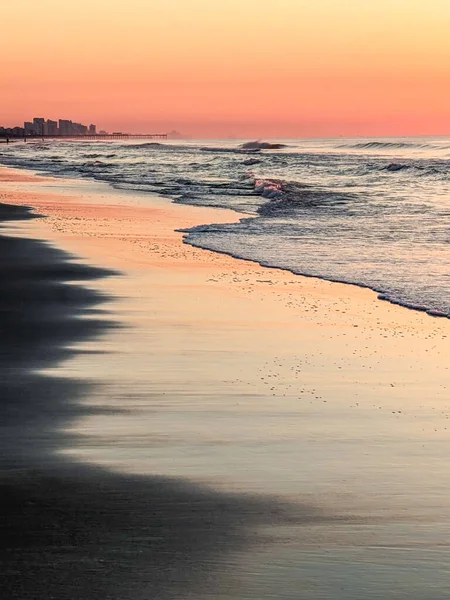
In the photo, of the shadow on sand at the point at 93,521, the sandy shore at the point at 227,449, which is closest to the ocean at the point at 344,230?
the sandy shore at the point at 227,449

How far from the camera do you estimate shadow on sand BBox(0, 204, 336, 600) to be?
4102mm

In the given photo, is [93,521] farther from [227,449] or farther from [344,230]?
[344,230]

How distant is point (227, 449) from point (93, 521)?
4.56 feet

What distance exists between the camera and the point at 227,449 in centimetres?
601

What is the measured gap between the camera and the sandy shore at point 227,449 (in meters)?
4.26

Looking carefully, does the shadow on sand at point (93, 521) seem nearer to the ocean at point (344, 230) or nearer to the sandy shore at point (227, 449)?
the sandy shore at point (227, 449)

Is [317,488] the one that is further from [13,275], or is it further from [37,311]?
[13,275]

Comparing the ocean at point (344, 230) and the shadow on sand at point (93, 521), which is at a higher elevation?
the shadow on sand at point (93, 521)

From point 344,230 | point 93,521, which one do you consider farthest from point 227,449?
point 344,230

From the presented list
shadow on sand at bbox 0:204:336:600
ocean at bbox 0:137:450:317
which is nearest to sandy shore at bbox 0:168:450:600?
shadow on sand at bbox 0:204:336:600

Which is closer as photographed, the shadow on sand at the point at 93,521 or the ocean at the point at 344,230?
the shadow on sand at the point at 93,521

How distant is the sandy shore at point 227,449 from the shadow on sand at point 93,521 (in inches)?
0.5

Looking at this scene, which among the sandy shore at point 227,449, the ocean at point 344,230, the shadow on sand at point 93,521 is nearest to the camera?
the shadow on sand at point 93,521

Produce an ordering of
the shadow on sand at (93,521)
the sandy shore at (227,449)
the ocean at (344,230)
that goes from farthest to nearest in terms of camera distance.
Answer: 1. the ocean at (344,230)
2. the sandy shore at (227,449)
3. the shadow on sand at (93,521)
